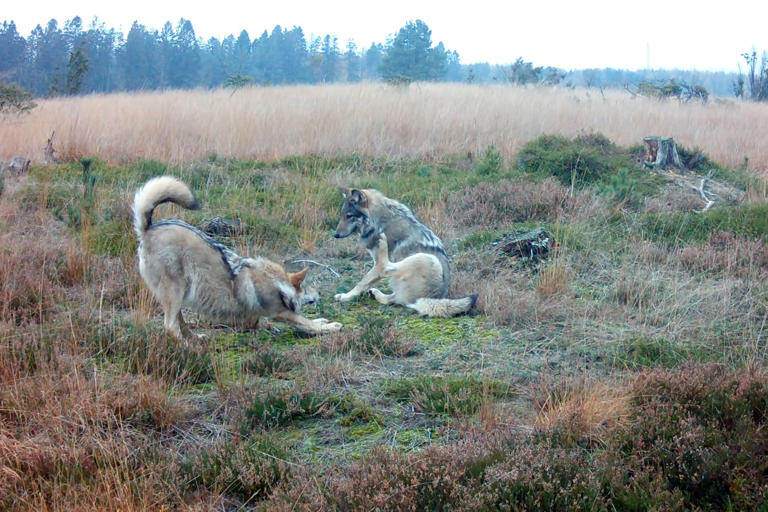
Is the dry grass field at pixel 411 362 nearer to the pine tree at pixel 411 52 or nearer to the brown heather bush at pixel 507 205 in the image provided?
the brown heather bush at pixel 507 205

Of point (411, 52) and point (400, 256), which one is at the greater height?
point (411, 52)

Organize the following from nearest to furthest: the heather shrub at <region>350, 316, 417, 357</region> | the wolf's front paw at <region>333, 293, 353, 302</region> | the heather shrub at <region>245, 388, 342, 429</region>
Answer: the heather shrub at <region>245, 388, 342, 429</region>
the heather shrub at <region>350, 316, 417, 357</region>
the wolf's front paw at <region>333, 293, 353, 302</region>

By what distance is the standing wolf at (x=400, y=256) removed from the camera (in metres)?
7.07

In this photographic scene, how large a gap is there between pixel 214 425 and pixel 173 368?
2.62ft

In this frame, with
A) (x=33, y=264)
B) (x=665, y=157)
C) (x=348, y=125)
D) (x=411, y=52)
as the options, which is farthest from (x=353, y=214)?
(x=411, y=52)

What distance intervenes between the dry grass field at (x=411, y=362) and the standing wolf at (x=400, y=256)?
0.81 ft

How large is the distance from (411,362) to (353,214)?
9.96 ft

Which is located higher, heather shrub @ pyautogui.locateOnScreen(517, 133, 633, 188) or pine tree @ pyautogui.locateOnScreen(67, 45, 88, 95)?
pine tree @ pyautogui.locateOnScreen(67, 45, 88, 95)

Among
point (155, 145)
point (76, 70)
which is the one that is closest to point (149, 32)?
point (76, 70)

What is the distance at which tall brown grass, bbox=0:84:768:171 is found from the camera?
47.7 ft

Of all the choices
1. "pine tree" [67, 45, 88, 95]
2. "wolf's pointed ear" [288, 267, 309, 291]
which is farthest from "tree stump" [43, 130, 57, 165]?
"pine tree" [67, 45, 88, 95]

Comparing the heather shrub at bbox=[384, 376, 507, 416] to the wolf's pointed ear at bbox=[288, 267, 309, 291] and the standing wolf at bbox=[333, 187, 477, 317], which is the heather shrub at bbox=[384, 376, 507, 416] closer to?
the wolf's pointed ear at bbox=[288, 267, 309, 291]

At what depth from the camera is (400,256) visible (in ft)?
25.9

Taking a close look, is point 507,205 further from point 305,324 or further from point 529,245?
point 305,324
